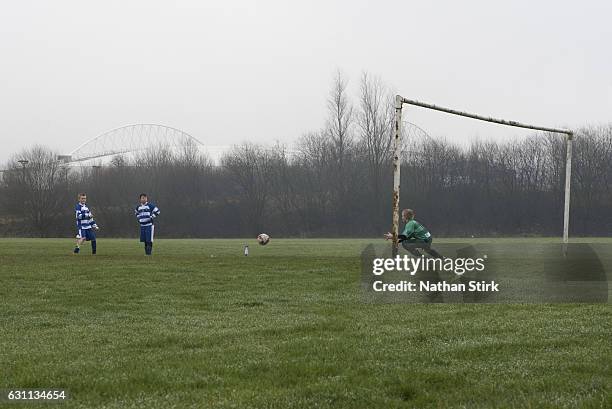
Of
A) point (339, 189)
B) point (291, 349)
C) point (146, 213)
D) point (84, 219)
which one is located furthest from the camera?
point (339, 189)

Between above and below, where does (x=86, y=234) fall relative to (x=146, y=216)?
below

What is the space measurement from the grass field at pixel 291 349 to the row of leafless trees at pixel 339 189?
58.5 meters

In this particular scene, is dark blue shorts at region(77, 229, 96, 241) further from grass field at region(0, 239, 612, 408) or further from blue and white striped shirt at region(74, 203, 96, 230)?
grass field at region(0, 239, 612, 408)

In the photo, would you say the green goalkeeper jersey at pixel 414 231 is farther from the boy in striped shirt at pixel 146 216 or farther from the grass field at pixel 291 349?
the boy in striped shirt at pixel 146 216

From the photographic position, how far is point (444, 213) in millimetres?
73250

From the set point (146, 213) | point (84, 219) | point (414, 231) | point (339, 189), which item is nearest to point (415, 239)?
point (414, 231)

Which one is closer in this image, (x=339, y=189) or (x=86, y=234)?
(x=86, y=234)

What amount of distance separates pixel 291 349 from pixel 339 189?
68384 millimetres

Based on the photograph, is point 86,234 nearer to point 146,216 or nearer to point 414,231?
point 146,216

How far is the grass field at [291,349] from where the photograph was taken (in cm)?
498

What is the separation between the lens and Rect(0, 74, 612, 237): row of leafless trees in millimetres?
70938

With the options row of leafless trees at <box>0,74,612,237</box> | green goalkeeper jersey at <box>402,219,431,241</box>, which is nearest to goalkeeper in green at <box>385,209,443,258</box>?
green goalkeeper jersey at <box>402,219,431,241</box>

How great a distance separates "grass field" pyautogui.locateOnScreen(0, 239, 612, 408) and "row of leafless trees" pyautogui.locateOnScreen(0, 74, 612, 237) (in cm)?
5851

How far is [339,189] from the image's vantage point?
2950 inches
